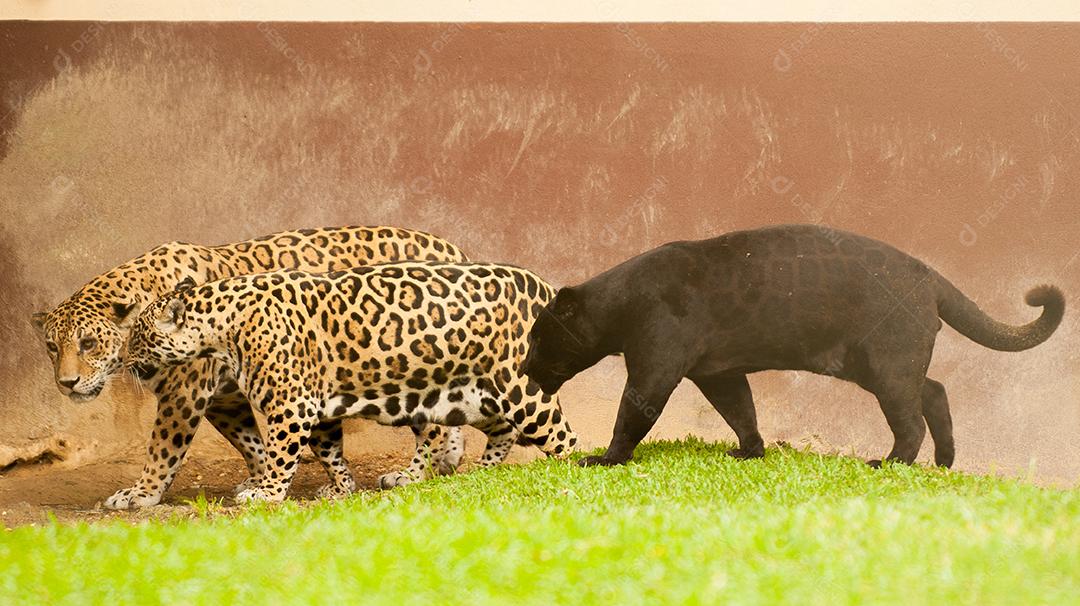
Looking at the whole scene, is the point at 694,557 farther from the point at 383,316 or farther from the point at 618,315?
the point at 383,316

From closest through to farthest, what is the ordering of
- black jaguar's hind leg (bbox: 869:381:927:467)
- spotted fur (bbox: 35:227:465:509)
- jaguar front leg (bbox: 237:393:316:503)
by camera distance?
black jaguar's hind leg (bbox: 869:381:927:467) < jaguar front leg (bbox: 237:393:316:503) < spotted fur (bbox: 35:227:465:509)

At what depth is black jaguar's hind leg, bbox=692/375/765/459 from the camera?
288 inches

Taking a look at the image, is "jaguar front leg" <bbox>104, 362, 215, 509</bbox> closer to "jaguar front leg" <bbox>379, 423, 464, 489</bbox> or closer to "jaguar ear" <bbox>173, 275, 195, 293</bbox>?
"jaguar ear" <bbox>173, 275, 195, 293</bbox>

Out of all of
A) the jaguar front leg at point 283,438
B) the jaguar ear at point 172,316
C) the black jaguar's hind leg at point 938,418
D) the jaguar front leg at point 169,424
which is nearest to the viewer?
the black jaguar's hind leg at point 938,418

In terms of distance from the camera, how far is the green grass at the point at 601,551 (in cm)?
446

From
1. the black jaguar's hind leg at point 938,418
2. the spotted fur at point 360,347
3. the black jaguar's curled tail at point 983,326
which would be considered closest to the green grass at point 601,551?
the black jaguar's hind leg at point 938,418

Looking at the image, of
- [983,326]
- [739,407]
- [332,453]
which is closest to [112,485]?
[332,453]

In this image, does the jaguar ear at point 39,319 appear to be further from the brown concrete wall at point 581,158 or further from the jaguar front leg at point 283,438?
the jaguar front leg at point 283,438

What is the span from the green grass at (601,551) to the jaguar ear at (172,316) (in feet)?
5.71

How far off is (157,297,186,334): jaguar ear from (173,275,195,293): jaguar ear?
0.17 metres

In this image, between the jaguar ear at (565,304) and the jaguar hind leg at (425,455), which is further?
the jaguar hind leg at (425,455)

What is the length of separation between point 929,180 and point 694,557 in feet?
15.5

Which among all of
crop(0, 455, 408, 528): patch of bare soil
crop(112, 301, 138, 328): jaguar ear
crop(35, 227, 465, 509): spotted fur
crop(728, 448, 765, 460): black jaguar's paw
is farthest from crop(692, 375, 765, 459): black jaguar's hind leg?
crop(112, 301, 138, 328): jaguar ear

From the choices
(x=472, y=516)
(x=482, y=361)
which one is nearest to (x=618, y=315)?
(x=482, y=361)
